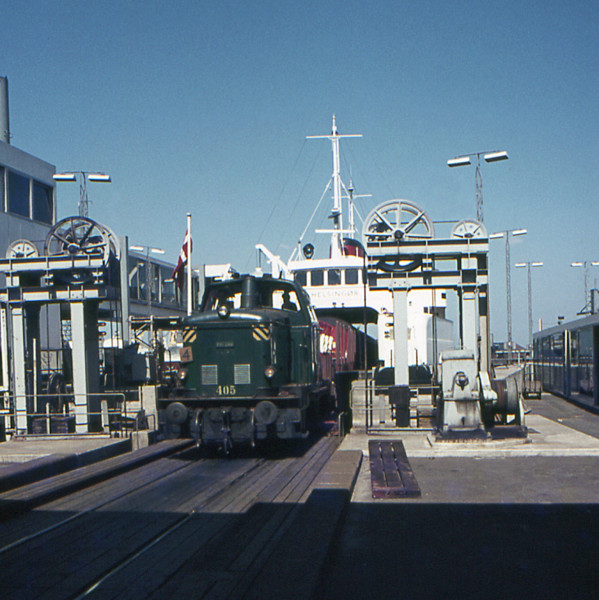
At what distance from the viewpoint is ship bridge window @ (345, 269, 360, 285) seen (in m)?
35.8

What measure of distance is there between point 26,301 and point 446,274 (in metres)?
10.5

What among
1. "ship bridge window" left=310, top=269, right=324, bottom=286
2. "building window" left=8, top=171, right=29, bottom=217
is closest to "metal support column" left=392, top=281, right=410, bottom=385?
"building window" left=8, top=171, right=29, bottom=217

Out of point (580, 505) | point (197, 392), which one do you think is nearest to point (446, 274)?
point (197, 392)

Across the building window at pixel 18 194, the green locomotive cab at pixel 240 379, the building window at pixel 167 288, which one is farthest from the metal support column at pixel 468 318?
the building window at pixel 167 288

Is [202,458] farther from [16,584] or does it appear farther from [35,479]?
[16,584]

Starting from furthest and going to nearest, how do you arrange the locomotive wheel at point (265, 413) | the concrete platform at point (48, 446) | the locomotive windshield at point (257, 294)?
the locomotive windshield at point (257, 294)
the concrete platform at point (48, 446)
the locomotive wheel at point (265, 413)

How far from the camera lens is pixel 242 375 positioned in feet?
47.9

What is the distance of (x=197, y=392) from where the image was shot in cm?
1484

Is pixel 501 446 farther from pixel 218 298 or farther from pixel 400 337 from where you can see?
pixel 218 298

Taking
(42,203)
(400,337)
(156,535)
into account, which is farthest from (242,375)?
(42,203)

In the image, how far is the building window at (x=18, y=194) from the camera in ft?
85.0

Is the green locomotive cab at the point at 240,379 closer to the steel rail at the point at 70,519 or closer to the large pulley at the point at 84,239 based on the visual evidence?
the steel rail at the point at 70,519

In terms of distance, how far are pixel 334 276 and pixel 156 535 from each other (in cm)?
2825

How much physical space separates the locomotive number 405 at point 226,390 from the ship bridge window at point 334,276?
71.0 feet
